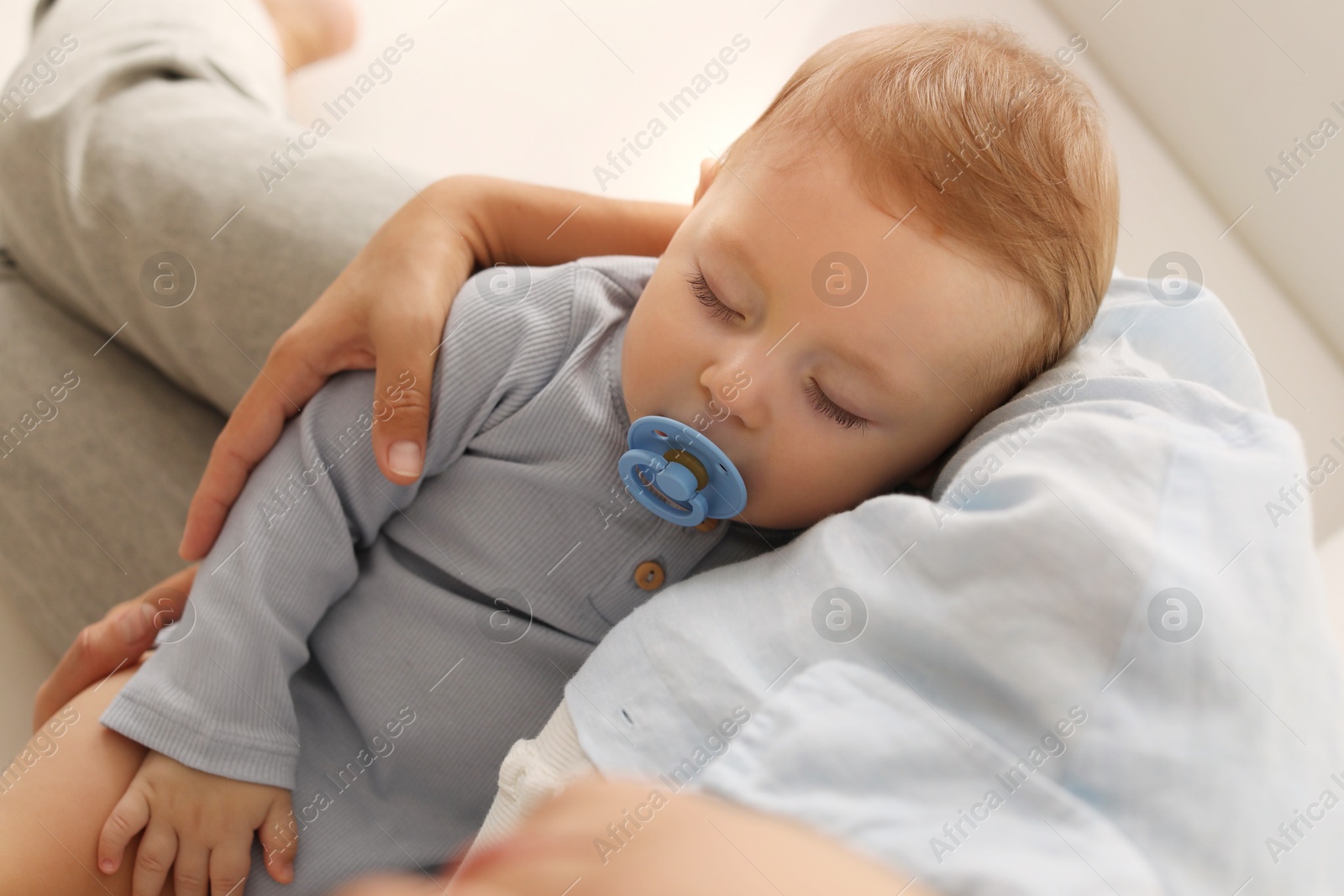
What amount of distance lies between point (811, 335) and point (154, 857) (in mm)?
665

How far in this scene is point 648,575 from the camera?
796 mm

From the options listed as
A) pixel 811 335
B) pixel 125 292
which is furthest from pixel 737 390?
pixel 125 292

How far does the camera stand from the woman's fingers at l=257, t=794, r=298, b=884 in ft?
2.51

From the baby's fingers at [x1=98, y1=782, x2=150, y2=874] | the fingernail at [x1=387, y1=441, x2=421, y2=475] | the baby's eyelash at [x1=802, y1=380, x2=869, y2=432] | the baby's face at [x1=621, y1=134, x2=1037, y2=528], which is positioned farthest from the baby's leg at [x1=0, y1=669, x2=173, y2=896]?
the baby's eyelash at [x1=802, y1=380, x2=869, y2=432]

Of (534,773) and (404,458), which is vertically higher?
(404,458)

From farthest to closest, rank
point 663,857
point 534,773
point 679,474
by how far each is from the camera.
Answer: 1. point 679,474
2. point 534,773
3. point 663,857

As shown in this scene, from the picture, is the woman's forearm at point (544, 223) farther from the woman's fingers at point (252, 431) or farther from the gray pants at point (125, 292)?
the woman's fingers at point (252, 431)

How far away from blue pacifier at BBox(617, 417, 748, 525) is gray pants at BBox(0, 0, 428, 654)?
0.46 metres

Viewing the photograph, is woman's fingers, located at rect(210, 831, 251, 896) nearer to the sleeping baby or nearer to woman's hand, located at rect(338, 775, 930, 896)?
the sleeping baby

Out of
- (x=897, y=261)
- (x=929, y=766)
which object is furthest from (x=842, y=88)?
(x=929, y=766)

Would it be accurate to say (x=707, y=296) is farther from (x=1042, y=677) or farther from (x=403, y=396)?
(x=1042, y=677)

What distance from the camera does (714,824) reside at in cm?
45

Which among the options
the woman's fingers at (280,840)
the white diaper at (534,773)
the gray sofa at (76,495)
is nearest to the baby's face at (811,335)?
the white diaper at (534,773)

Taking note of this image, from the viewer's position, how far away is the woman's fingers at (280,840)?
30.1 inches
